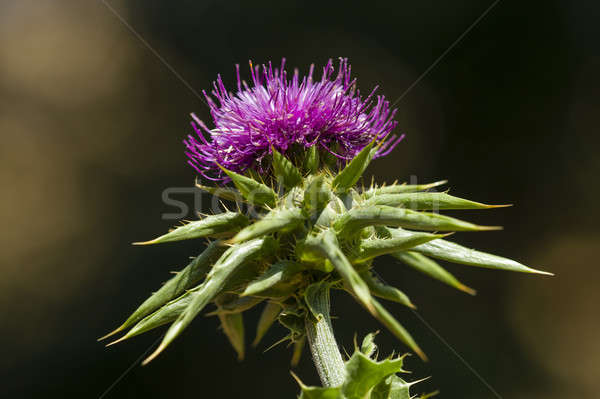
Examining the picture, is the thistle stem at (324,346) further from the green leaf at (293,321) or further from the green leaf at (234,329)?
the green leaf at (234,329)

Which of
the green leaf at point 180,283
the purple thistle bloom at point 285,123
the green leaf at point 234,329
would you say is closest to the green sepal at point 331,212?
the purple thistle bloom at point 285,123

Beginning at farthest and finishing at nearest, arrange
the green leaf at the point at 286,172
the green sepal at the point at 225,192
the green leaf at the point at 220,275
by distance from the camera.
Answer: the green sepal at the point at 225,192
the green leaf at the point at 286,172
the green leaf at the point at 220,275

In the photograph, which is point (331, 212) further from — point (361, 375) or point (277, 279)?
point (361, 375)

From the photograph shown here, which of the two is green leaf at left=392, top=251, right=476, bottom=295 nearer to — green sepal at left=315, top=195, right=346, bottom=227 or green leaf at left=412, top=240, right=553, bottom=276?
green leaf at left=412, top=240, right=553, bottom=276

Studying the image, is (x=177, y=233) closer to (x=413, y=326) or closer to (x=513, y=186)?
(x=413, y=326)

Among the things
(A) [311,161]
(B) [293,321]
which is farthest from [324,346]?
(A) [311,161]
